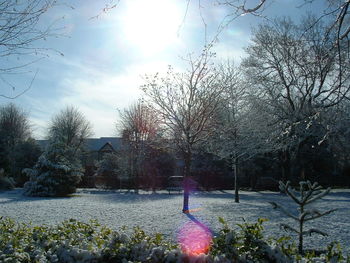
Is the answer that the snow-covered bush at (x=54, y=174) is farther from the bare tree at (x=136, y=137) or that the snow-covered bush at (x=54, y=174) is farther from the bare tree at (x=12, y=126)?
the bare tree at (x=12, y=126)

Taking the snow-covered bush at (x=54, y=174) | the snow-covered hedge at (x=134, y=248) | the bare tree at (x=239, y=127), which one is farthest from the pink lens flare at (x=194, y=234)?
the snow-covered bush at (x=54, y=174)

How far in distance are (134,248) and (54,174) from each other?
19278 millimetres

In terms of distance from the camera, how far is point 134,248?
393 centimetres

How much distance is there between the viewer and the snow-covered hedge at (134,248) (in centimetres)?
354

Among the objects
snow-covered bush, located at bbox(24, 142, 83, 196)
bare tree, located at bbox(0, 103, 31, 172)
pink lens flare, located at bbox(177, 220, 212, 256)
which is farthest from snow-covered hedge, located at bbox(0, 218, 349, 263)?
bare tree, located at bbox(0, 103, 31, 172)

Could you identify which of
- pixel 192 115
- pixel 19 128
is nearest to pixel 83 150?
pixel 19 128

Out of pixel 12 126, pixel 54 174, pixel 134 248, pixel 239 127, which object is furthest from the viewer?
pixel 12 126

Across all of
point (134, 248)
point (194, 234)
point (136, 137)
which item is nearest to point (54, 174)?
point (136, 137)

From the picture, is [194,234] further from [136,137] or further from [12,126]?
[12,126]

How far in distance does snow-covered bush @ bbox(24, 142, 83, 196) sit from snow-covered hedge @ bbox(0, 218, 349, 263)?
17.6 meters

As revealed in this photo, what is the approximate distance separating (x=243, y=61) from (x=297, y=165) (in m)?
14.3

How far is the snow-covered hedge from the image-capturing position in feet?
11.6

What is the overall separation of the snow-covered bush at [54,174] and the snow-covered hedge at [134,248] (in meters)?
17.6

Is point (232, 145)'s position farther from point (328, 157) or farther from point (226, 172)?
point (328, 157)
